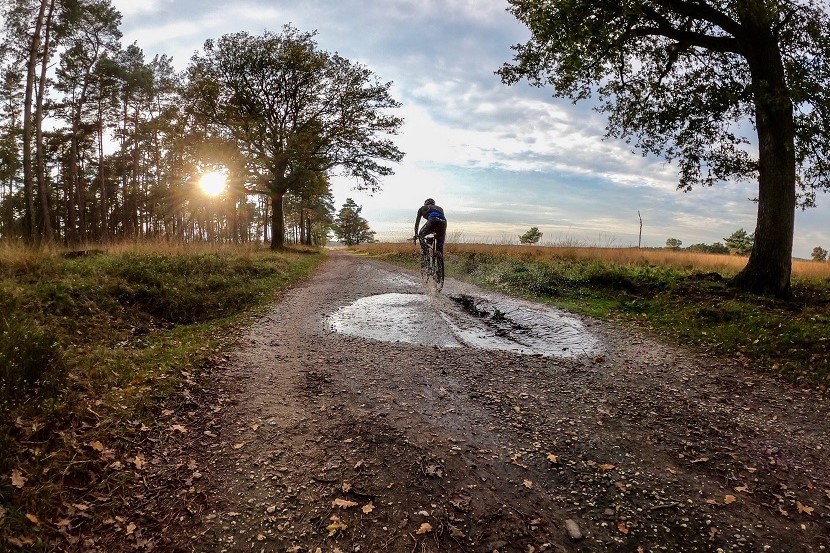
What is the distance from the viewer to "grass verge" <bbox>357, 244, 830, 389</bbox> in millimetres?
6801

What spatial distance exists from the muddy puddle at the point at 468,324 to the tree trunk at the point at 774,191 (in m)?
5.37

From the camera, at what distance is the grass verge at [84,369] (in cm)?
301

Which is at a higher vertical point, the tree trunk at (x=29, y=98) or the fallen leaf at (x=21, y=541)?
the tree trunk at (x=29, y=98)

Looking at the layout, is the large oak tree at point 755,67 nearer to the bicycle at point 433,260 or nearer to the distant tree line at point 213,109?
the bicycle at point 433,260

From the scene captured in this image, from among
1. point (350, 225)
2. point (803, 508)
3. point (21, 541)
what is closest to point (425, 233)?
point (803, 508)

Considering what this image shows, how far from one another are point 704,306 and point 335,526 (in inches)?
389

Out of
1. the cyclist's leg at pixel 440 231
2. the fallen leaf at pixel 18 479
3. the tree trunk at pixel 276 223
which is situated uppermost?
the tree trunk at pixel 276 223

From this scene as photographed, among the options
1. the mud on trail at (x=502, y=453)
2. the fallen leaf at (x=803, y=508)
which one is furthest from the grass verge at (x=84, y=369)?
the fallen leaf at (x=803, y=508)

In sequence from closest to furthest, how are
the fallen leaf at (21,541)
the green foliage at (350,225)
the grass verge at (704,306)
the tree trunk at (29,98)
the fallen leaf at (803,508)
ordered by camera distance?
1. the fallen leaf at (21,541)
2. the fallen leaf at (803,508)
3. the grass verge at (704,306)
4. the tree trunk at (29,98)
5. the green foliage at (350,225)

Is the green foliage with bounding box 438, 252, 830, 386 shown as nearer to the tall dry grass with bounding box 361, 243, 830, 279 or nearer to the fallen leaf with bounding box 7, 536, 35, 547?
the tall dry grass with bounding box 361, 243, 830, 279

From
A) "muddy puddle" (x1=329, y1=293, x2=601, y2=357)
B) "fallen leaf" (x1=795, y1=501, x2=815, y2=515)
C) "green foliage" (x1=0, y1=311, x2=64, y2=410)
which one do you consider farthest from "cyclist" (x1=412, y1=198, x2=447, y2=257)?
"fallen leaf" (x1=795, y1=501, x2=815, y2=515)

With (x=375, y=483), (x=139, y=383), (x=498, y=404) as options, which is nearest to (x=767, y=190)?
(x=498, y=404)

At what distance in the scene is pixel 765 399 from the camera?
211 inches

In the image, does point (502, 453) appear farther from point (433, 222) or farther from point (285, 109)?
point (285, 109)
